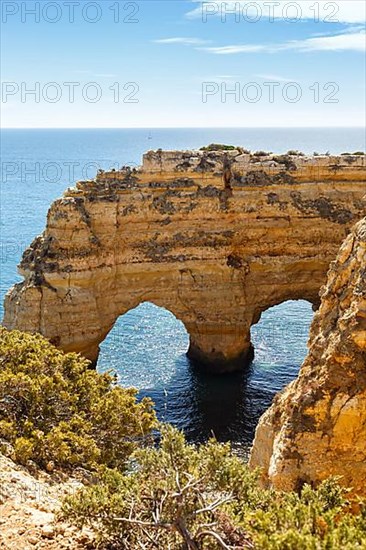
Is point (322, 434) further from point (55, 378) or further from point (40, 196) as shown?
point (40, 196)

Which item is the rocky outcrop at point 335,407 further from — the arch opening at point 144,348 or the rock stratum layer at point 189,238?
the arch opening at point 144,348

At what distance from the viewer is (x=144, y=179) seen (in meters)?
40.4

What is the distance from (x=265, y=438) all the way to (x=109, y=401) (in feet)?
17.0

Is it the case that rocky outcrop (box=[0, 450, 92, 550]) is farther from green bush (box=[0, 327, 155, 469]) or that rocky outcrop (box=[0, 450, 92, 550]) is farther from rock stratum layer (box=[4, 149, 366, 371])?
rock stratum layer (box=[4, 149, 366, 371])

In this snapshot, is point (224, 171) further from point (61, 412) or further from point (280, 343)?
point (61, 412)

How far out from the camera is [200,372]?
43594mm

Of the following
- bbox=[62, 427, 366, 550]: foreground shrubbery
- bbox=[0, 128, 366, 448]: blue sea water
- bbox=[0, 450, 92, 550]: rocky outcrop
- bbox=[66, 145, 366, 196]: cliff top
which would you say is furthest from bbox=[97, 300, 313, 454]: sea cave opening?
bbox=[62, 427, 366, 550]: foreground shrubbery

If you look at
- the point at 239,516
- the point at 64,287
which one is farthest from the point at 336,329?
the point at 64,287

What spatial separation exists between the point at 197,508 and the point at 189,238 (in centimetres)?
2934

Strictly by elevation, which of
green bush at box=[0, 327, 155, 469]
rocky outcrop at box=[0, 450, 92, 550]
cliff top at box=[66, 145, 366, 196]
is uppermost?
cliff top at box=[66, 145, 366, 196]

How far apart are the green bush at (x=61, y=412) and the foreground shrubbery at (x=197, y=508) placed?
3.75 m

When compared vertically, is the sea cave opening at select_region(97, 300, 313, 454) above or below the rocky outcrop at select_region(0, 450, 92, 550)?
below

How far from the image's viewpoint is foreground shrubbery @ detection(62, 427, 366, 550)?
10.5 m

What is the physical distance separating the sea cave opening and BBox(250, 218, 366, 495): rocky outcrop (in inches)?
690
